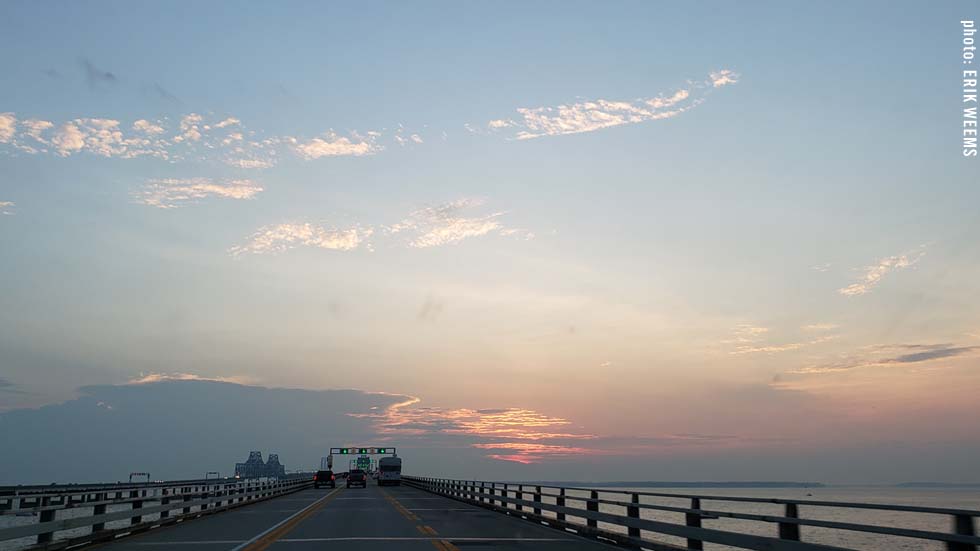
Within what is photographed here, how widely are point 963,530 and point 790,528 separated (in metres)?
3.50

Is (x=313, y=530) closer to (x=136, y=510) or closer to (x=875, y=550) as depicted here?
(x=136, y=510)

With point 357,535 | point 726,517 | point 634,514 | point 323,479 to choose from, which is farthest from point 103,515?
point 323,479

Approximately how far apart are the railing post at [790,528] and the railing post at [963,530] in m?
3.20

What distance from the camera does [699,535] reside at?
15727mm

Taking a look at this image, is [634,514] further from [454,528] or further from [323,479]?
[323,479]

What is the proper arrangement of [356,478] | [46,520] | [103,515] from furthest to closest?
1. [356,478]
2. [103,515]
3. [46,520]

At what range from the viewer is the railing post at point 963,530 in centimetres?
942

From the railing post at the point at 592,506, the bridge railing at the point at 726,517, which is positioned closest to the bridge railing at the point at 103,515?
the bridge railing at the point at 726,517

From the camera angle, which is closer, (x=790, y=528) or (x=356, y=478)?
(x=790, y=528)

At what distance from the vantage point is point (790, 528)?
505 inches

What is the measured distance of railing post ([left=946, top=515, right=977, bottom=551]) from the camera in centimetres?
942

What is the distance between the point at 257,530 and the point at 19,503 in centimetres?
4179

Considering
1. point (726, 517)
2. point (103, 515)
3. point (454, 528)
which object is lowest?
point (454, 528)

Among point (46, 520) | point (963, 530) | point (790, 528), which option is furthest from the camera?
point (46, 520)
